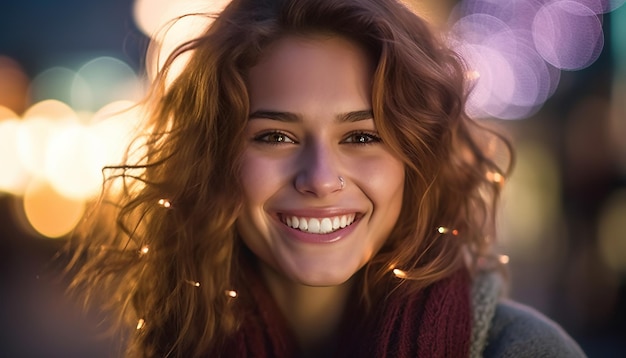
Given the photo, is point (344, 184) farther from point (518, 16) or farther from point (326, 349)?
point (518, 16)

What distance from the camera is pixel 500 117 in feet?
43.2

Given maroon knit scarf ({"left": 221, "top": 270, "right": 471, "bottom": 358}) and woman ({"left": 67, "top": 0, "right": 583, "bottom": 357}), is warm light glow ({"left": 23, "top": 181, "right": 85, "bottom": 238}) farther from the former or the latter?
maroon knit scarf ({"left": 221, "top": 270, "right": 471, "bottom": 358})

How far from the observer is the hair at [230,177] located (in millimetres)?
2398

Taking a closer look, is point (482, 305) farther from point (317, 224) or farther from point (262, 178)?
point (262, 178)

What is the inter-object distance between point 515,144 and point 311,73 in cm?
507

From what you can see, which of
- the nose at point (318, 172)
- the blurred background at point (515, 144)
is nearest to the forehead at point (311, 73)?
the nose at point (318, 172)

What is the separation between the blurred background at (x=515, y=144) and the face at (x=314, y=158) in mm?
3541

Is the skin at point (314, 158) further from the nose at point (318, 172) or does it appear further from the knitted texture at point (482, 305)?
the knitted texture at point (482, 305)

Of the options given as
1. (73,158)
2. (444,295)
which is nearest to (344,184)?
(444,295)

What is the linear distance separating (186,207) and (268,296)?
0.41 m

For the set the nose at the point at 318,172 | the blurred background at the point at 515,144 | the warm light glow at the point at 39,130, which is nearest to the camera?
the nose at the point at 318,172

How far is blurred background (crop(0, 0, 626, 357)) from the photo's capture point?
23.8ft

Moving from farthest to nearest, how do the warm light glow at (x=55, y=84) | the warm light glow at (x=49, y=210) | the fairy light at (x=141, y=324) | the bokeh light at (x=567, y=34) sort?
1. the warm light glow at (x=55, y=84)
2. the warm light glow at (x=49, y=210)
3. the bokeh light at (x=567, y=34)
4. the fairy light at (x=141, y=324)

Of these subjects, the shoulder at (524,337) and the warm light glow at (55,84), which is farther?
the warm light glow at (55,84)
